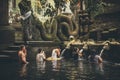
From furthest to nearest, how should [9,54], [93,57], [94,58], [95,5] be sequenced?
[95,5] < [93,57] < [94,58] < [9,54]

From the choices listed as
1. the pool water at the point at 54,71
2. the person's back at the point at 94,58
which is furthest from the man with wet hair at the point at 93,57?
the pool water at the point at 54,71

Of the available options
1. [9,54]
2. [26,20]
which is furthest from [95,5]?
[9,54]

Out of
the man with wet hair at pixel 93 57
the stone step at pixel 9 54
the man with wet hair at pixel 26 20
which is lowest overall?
the man with wet hair at pixel 93 57

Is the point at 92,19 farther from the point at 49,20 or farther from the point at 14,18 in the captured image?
the point at 14,18

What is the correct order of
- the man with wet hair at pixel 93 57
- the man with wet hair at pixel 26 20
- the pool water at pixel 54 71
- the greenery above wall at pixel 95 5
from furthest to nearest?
1. the greenery above wall at pixel 95 5
2. the man with wet hair at pixel 26 20
3. the man with wet hair at pixel 93 57
4. the pool water at pixel 54 71

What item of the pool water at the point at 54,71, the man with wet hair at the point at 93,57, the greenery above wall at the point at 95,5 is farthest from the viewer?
the greenery above wall at the point at 95,5

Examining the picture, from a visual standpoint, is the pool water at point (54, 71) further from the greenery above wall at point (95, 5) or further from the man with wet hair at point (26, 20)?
the greenery above wall at point (95, 5)

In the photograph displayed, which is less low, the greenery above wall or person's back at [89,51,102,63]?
the greenery above wall

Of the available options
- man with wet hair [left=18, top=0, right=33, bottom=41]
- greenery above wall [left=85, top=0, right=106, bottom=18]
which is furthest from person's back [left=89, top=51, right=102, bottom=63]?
man with wet hair [left=18, top=0, right=33, bottom=41]

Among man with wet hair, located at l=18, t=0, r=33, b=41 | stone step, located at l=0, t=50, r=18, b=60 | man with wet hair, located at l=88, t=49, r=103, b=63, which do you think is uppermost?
man with wet hair, located at l=18, t=0, r=33, b=41

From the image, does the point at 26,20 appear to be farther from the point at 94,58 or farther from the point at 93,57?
the point at 94,58

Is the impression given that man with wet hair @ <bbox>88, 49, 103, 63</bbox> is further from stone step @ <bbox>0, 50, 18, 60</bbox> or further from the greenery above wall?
stone step @ <bbox>0, 50, 18, 60</bbox>

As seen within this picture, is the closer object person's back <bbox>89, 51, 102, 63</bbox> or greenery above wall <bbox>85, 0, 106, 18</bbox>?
person's back <bbox>89, 51, 102, 63</bbox>

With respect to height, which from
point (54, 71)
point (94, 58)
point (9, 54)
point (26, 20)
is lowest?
point (94, 58)
